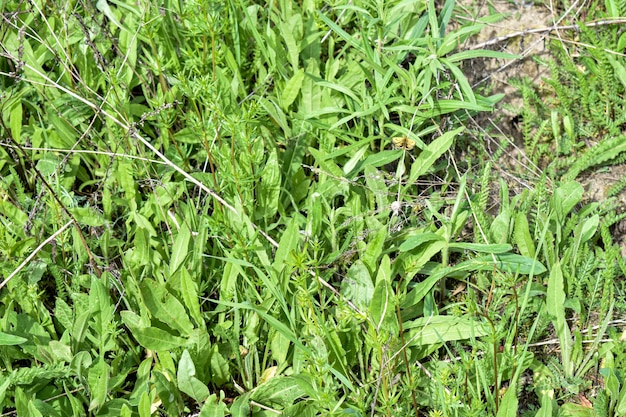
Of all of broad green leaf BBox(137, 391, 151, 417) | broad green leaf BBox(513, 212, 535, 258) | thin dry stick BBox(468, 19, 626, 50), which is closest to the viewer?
broad green leaf BBox(137, 391, 151, 417)

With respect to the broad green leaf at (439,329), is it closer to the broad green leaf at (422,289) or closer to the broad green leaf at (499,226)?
the broad green leaf at (422,289)

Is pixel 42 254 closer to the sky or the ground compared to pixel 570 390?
closer to the sky

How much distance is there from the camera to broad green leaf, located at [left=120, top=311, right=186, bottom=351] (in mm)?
2355

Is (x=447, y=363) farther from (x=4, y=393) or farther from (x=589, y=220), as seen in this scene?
(x=4, y=393)

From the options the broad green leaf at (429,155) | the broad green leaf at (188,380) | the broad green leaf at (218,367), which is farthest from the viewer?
the broad green leaf at (429,155)

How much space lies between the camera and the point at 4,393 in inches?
86.7

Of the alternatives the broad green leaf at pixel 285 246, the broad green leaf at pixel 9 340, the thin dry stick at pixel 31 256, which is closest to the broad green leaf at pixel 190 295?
the broad green leaf at pixel 285 246

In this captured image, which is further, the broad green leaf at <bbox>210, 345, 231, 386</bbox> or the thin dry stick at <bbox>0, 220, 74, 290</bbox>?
the broad green leaf at <bbox>210, 345, 231, 386</bbox>

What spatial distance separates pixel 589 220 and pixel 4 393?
2.12 metres

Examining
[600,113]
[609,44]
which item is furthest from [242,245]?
[609,44]

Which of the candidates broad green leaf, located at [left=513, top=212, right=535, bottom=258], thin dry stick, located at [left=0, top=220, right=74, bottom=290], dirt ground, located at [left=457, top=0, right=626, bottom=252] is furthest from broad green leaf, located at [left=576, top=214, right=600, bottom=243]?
thin dry stick, located at [left=0, top=220, right=74, bottom=290]

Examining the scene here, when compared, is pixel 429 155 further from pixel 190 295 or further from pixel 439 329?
pixel 190 295

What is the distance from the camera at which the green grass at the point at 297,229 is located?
2.34 metres

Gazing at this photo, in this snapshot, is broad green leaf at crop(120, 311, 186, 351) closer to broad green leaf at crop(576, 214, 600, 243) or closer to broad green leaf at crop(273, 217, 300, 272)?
broad green leaf at crop(273, 217, 300, 272)
